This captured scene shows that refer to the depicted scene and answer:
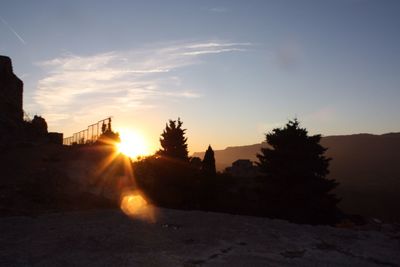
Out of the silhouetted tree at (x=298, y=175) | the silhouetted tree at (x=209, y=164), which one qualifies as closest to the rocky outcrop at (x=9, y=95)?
the silhouetted tree at (x=209, y=164)

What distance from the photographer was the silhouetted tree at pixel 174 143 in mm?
45812

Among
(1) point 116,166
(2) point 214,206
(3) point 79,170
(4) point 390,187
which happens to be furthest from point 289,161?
(4) point 390,187

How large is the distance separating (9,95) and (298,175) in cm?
2471

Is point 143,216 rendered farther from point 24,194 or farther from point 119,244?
point 24,194

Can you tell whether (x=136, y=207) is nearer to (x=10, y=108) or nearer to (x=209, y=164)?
(x=10, y=108)

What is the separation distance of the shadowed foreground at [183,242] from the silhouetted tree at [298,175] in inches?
871

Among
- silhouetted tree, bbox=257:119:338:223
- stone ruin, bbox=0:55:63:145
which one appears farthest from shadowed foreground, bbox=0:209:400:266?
silhouetted tree, bbox=257:119:338:223

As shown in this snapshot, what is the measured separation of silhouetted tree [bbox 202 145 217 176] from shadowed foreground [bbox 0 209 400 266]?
31.5 m

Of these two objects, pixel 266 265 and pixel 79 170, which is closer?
pixel 266 265

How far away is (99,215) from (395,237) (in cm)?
911

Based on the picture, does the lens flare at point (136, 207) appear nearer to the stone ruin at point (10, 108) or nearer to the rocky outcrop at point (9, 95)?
the stone ruin at point (10, 108)

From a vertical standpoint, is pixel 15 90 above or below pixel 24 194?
above

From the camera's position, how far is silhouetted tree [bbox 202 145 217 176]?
149 feet

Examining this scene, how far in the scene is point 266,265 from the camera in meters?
8.80
